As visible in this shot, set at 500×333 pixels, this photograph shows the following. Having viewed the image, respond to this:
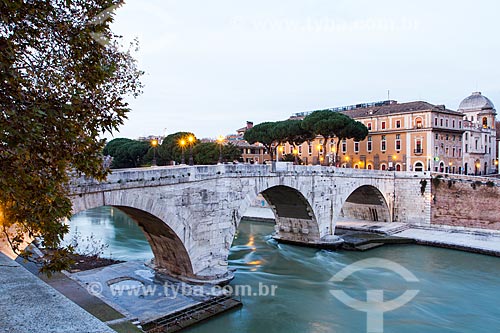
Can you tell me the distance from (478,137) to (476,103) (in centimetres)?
819

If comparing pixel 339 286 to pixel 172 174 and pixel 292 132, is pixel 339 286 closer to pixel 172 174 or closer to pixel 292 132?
pixel 172 174

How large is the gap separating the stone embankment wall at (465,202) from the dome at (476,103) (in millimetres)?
28885

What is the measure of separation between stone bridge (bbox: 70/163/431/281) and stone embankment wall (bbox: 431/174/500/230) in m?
7.89

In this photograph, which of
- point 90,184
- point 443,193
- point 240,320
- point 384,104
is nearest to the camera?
point 90,184

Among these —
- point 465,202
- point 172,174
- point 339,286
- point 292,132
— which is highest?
point 292,132

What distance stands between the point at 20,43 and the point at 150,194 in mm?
7695

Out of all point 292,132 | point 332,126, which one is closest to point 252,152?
point 292,132

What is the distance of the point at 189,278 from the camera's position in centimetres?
1333

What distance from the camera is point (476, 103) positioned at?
5078 centimetres

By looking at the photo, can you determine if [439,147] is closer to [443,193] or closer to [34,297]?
[443,193]

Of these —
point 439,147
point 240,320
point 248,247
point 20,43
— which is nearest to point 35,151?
point 20,43

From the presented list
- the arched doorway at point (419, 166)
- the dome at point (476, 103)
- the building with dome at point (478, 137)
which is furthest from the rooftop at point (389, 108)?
the dome at point (476, 103)

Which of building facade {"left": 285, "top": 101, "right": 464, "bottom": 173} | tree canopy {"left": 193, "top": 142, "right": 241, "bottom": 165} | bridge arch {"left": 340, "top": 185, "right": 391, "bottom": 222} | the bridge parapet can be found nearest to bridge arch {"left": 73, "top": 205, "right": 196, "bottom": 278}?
the bridge parapet

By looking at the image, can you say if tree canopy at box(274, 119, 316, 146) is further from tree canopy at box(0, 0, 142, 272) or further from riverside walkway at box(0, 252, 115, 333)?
riverside walkway at box(0, 252, 115, 333)
